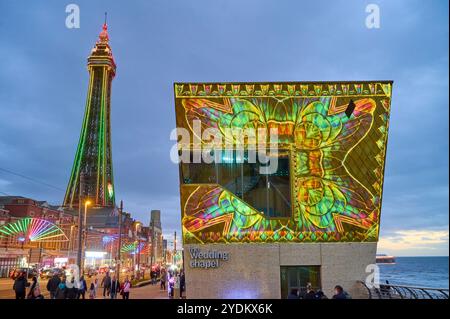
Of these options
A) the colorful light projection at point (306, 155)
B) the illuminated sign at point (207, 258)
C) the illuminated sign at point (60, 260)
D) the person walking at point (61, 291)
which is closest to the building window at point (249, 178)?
the colorful light projection at point (306, 155)

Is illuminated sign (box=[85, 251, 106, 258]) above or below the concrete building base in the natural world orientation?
below

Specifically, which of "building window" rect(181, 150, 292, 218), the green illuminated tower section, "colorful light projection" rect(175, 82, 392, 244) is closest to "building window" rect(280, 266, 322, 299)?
"colorful light projection" rect(175, 82, 392, 244)

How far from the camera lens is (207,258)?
886 inches

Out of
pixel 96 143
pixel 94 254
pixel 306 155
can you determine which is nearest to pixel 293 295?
pixel 306 155

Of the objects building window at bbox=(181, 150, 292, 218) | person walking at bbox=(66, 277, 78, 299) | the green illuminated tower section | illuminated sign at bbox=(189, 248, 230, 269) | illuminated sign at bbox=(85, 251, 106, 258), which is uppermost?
the green illuminated tower section

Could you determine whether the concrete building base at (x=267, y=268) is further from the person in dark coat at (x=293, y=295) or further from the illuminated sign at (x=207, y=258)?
the person in dark coat at (x=293, y=295)

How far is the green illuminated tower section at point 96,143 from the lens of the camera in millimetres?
145875

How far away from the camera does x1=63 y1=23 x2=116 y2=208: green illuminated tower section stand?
479ft

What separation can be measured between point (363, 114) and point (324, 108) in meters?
2.36

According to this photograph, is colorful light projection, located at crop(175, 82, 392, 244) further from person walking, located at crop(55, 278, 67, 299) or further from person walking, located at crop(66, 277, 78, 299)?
person walking, located at crop(55, 278, 67, 299)

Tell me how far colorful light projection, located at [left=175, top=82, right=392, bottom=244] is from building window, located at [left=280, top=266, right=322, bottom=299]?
1667 mm

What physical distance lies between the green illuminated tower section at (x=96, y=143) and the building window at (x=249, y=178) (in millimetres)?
129986

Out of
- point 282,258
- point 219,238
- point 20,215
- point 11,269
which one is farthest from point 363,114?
point 20,215

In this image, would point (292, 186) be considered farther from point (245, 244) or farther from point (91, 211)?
point (91, 211)
